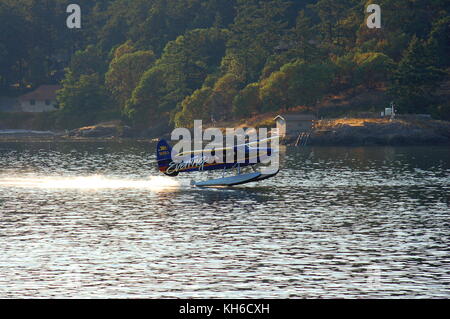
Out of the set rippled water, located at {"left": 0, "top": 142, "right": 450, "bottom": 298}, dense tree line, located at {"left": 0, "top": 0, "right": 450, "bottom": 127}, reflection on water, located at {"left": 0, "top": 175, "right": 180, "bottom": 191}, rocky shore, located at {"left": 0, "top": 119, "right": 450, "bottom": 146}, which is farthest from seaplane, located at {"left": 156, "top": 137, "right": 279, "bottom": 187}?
dense tree line, located at {"left": 0, "top": 0, "right": 450, "bottom": 127}

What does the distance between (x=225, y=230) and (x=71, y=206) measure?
1652 cm

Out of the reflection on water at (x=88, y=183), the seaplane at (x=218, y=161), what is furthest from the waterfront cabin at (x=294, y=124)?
the seaplane at (x=218, y=161)

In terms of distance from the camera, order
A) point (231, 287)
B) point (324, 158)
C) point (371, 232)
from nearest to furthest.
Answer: point (231, 287), point (371, 232), point (324, 158)

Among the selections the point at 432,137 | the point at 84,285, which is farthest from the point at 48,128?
the point at 84,285

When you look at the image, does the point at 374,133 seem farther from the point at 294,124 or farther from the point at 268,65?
the point at 268,65

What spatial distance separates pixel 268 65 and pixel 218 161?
320ft

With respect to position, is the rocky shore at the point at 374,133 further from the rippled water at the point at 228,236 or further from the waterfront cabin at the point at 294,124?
the rippled water at the point at 228,236

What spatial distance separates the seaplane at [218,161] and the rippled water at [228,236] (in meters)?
1.38

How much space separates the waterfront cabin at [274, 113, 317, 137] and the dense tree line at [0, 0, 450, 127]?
22.8 ft

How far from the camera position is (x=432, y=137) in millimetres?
132250

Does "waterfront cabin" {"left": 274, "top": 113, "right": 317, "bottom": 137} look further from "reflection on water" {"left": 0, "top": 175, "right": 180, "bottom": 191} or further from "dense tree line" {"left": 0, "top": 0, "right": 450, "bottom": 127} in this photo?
"reflection on water" {"left": 0, "top": 175, "right": 180, "bottom": 191}

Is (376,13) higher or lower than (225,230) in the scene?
higher

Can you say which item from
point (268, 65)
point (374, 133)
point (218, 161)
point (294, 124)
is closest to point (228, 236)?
point (218, 161)
